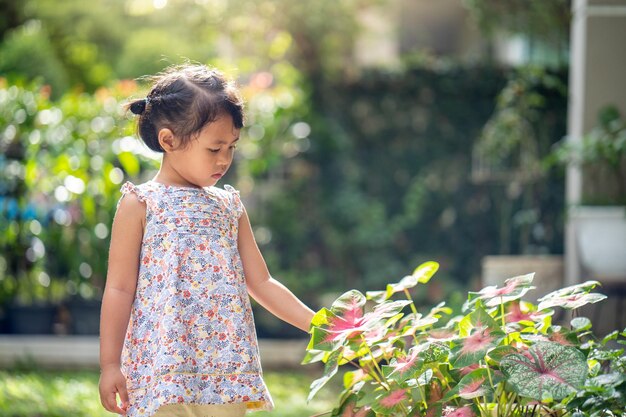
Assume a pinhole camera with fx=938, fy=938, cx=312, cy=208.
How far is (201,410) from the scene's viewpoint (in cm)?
208

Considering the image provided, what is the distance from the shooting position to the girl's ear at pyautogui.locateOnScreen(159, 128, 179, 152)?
216 centimetres

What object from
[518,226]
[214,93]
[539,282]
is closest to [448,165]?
[518,226]

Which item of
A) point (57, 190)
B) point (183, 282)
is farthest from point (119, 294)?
point (57, 190)

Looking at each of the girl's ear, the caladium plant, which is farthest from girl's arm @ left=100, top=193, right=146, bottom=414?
the caladium plant

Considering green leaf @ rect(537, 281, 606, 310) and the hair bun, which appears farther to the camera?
the hair bun

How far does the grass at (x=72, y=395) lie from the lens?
4055 mm

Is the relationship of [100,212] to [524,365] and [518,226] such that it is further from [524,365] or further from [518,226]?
[524,365]

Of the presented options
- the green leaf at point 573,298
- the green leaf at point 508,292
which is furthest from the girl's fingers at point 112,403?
the green leaf at point 573,298

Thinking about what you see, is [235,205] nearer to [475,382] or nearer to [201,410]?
[201,410]

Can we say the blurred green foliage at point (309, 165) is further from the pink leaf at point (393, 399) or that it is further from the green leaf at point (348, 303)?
the pink leaf at point (393, 399)

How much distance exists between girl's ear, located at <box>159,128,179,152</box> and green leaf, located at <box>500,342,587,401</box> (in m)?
0.89

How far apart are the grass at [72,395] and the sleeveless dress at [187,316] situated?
2044mm

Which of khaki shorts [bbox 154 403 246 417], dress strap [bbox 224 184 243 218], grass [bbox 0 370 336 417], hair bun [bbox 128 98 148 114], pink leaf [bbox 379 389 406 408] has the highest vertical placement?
hair bun [bbox 128 98 148 114]

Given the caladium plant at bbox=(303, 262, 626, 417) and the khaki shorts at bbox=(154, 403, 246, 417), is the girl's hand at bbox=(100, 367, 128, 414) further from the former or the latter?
the caladium plant at bbox=(303, 262, 626, 417)
